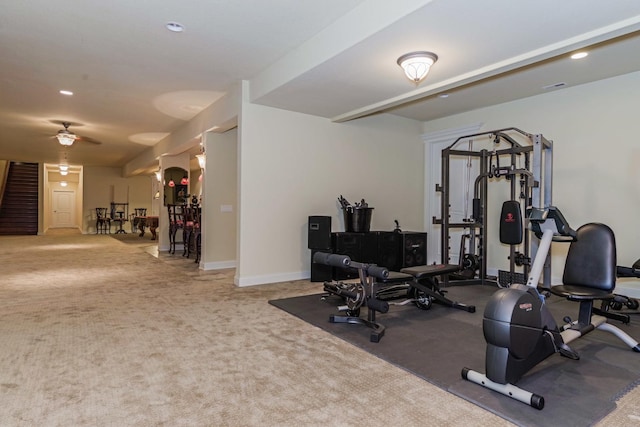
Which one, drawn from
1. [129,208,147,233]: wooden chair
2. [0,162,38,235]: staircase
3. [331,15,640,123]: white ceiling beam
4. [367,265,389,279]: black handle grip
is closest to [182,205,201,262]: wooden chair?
[331,15,640,123]: white ceiling beam

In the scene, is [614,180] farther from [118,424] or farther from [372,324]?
[118,424]

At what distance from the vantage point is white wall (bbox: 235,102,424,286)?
16.7 ft

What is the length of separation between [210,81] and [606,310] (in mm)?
5243

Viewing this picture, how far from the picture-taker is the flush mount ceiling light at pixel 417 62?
3.37 metres

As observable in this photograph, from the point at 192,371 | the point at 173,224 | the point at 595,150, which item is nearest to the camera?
the point at 192,371

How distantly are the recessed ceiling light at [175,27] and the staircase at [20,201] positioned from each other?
1421 centimetres

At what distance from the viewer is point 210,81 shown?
16.5ft

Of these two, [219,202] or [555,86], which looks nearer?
[555,86]

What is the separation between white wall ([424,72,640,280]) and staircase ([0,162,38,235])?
16.6 meters

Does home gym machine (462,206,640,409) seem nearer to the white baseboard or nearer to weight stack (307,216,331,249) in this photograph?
weight stack (307,216,331,249)

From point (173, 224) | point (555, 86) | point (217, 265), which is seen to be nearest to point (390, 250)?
point (217, 265)

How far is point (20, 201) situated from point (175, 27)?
1490 cm

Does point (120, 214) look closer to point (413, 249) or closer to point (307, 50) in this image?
point (413, 249)

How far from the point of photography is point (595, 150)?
4.72m
